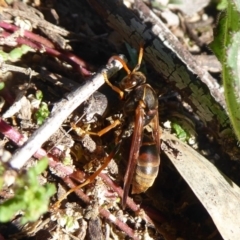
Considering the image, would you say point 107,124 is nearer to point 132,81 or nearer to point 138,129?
point 138,129

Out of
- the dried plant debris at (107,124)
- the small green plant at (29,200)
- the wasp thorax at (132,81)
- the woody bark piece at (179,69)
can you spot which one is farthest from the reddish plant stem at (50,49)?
the small green plant at (29,200)


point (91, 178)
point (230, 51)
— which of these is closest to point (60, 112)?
point (91, 178)

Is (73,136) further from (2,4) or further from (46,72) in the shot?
(2,4)

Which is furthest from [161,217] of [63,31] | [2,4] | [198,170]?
[2,4]

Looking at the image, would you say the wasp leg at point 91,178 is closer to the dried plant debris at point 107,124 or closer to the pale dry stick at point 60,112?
the dried plant debris at point 107,124

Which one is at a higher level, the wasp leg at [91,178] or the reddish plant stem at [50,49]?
the reddish plant stem at [50,49]

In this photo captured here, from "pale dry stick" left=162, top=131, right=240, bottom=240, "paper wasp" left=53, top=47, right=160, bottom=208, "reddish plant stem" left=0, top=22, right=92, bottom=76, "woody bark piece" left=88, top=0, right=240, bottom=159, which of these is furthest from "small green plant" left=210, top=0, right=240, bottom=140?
"reddish plant stem" left=0, top=22, right=92, bottom=76
